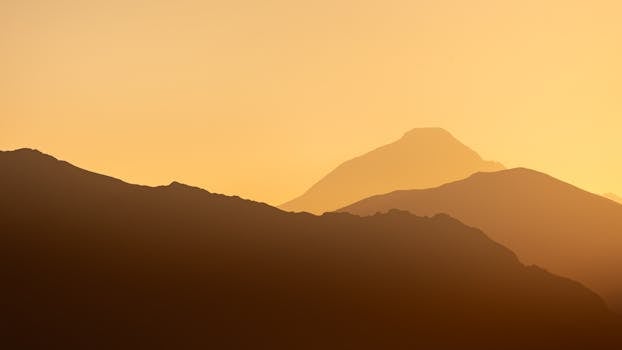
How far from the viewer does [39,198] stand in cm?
18425

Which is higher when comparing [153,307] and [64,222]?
[64,222]

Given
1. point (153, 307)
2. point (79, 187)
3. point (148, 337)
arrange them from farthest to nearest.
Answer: point (79, 187) < point (153, 307) < point (148, 337)

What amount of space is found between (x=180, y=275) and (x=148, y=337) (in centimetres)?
2681

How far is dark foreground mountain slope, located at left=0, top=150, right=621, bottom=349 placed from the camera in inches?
5851

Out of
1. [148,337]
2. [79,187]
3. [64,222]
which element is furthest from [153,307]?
[79,187]

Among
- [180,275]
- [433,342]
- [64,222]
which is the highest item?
[64,222]

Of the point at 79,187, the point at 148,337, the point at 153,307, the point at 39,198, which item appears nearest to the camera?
the point at 148,337

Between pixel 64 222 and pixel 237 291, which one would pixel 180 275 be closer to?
pixel 237 291

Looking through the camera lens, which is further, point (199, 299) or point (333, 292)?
point (333, 292)

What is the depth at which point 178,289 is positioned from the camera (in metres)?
166

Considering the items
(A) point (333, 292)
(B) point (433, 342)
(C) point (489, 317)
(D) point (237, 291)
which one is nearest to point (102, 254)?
(D) point (237, 291)

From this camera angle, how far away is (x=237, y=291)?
172250 millimetres

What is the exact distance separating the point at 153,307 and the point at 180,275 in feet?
53.5

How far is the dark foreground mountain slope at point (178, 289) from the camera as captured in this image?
488 feet
